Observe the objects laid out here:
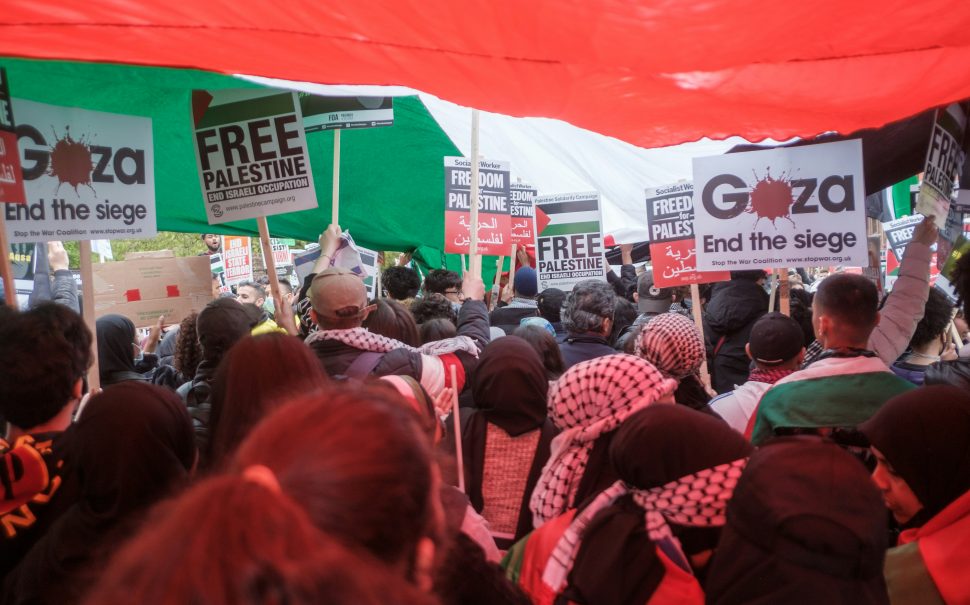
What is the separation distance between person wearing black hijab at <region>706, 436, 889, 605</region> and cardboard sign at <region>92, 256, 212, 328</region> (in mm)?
5336

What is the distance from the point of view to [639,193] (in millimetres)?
9320

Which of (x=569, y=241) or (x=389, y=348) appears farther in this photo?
(x=569, y=241)

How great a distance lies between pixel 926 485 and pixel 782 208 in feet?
9.62

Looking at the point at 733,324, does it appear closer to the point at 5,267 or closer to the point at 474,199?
the point at 474,199

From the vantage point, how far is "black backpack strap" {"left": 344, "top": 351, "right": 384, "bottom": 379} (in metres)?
3.66

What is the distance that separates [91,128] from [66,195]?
43cm

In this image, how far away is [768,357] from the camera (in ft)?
13.3

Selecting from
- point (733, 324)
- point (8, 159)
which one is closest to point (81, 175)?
point (8, 159)

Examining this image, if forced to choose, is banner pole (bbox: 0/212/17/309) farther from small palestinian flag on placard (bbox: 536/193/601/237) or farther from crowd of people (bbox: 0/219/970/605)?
small palestinian flag on placard (bbox: 536/193/601/237)

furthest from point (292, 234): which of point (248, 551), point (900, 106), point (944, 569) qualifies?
point (248, 551)

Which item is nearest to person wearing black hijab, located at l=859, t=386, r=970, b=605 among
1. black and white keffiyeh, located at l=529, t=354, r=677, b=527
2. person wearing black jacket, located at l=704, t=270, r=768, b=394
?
black and white keffiyeh, located at l=529, t=354, r=677, b=527

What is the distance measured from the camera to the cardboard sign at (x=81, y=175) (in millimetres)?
4344

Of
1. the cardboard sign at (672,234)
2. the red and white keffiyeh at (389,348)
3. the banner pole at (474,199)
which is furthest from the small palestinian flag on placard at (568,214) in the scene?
the red and white keffiyeh at (389,348)

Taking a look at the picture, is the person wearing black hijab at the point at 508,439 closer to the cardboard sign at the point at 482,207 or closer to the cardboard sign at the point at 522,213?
the cardboard sign at the point at 482,207
